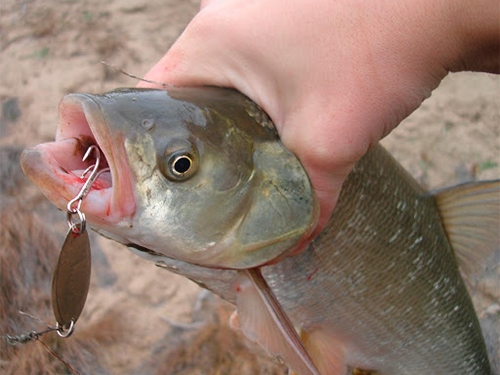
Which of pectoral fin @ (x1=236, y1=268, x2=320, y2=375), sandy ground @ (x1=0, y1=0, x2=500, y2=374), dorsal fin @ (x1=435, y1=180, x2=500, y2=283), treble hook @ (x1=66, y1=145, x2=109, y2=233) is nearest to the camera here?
treble hook @ (x1=66, y1=145, x2=109, y2=233)

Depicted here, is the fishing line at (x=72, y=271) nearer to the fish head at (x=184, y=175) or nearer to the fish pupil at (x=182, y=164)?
the fish head at (x=184, y=175)

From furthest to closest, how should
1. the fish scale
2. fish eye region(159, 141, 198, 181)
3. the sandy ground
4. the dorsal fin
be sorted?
the sandy ground
the dorsal fin
the fish scale
fish eye region(159, 141, 198, 181)

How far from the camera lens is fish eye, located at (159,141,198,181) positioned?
1.26m

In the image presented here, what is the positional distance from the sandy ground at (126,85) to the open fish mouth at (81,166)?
59.4 inches

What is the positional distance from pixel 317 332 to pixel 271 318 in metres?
0.60

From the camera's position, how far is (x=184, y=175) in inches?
50.6

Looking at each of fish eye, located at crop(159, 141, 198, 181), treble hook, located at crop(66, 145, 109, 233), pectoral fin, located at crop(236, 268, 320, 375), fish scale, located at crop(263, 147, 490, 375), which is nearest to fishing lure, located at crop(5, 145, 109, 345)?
treble hook, located at crop(66, 145, 109, 233)

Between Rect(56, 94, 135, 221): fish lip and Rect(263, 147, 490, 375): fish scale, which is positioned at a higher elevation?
Rect(56, 94, 135, 221): fish lip

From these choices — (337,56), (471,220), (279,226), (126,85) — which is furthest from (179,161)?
(126,85)

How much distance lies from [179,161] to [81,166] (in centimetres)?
21

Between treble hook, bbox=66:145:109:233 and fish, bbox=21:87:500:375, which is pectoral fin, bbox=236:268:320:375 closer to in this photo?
fish, bbox=21:87:500:375

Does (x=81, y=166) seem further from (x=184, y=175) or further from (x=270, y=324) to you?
(x=270, y=324)

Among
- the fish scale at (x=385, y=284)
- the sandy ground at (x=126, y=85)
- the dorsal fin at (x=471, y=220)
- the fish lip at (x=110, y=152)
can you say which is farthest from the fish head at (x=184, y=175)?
the sandy ground at (x=126, y=85)

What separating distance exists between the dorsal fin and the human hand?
0.67 meters
